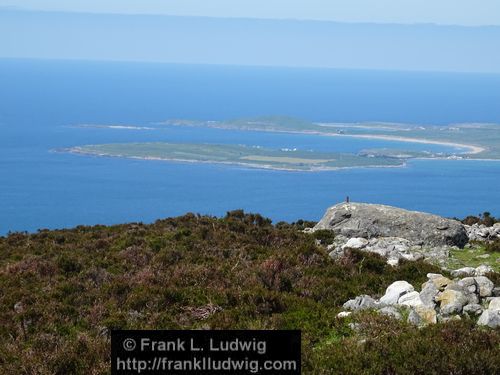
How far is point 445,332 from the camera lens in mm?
9531

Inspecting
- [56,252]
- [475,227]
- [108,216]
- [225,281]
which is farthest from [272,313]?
[108,216]

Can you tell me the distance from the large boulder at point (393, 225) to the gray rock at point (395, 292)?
7.84 metres

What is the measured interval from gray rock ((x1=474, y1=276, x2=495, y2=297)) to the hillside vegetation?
5.02 ft

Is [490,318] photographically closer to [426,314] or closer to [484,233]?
[426,314]

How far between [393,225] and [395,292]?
9.21 metres

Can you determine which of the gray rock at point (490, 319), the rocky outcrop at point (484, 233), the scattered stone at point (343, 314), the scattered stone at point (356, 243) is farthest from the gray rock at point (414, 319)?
the rocky outcrop at point (484, 233)

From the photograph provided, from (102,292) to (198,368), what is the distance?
534cm

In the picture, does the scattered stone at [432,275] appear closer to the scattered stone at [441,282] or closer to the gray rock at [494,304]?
the scattered stone at [441,282]

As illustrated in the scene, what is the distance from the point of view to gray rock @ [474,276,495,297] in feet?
39.3

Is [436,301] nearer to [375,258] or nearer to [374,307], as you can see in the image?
[374,307]

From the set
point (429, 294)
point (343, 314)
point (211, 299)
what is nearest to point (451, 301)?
point (429, 294)

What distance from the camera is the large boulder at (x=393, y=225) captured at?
67.0 feet

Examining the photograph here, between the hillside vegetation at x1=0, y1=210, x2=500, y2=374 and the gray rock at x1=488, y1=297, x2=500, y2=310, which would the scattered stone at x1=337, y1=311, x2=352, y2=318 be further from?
the gray rock at x1=488, y1=297, x2=500, y2=310

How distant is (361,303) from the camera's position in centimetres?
1195
